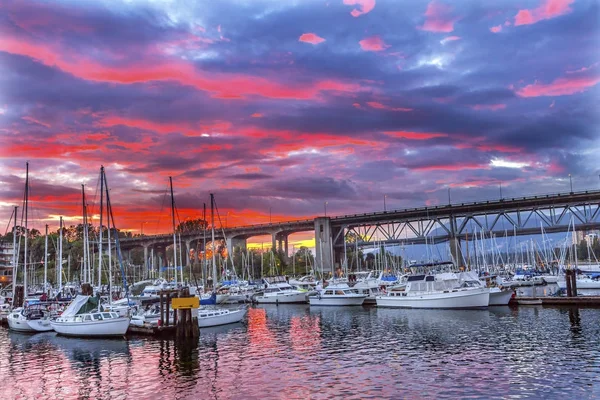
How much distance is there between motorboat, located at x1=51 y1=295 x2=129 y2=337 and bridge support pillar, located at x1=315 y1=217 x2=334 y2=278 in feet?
337

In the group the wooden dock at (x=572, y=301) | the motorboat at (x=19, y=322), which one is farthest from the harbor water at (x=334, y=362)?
the wooden dock at (x=572, y=301)

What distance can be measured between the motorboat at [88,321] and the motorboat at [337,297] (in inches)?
1293

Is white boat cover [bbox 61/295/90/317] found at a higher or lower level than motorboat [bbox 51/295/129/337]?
higher

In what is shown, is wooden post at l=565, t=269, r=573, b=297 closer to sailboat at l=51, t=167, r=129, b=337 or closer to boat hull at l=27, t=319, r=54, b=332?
sailboat at l=51, t=167, r=129, b=337

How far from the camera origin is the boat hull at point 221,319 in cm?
5053

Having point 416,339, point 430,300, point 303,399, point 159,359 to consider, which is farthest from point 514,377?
point 430,300

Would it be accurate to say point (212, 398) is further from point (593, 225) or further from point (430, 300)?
point (593, 225)

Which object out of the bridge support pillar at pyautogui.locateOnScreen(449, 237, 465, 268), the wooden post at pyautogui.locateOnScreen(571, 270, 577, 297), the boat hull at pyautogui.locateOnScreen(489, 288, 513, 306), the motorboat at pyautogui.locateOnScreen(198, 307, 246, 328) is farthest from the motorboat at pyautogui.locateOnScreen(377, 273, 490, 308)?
the bridge support pillar at pyautogui.locateOnScreen(449, 237, 465, 268)

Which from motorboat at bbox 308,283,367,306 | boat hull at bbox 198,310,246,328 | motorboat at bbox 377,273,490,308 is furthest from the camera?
motorboat at bbox 308,283,367,306

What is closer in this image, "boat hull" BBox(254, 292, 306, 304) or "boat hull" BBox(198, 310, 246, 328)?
"boat hull" BBox(198, 310, 246, 328)

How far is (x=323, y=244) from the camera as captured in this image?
15112 cm

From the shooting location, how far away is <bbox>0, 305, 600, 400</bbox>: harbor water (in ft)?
84.5

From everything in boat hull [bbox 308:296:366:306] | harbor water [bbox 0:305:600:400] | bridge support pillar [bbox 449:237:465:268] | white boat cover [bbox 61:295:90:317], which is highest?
bridge support pillar [bbox 449:237:465:268]

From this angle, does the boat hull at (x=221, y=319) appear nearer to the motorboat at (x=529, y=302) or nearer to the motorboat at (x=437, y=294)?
the motorboat at (x=437, y=294)
